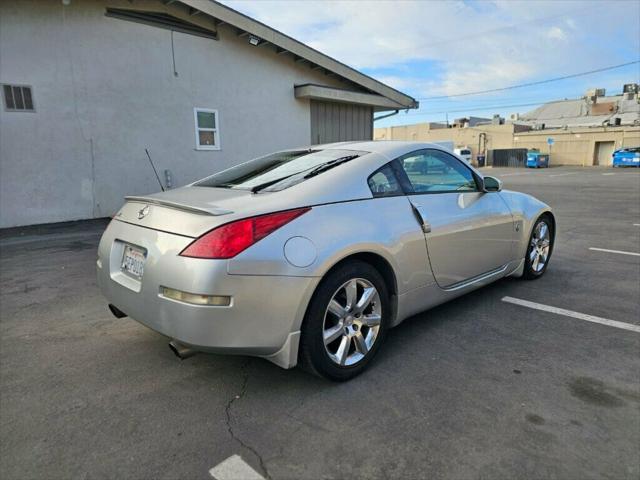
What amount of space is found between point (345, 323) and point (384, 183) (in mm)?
1030

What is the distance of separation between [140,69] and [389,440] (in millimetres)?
9405

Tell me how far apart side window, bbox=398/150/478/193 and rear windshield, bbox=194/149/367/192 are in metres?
0.45

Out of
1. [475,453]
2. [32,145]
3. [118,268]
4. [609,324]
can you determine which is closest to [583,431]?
[475,453]

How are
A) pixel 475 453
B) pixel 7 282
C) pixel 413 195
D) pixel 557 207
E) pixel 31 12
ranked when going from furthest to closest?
pixel 557 207 < pixel 31 12 < pixel 7 282 < pixel 413 195 < pixel 475 453

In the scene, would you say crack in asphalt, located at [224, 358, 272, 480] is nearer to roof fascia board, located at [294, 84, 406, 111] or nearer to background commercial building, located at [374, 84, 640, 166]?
roof fascia board, located at [294, 84, 406, 111]

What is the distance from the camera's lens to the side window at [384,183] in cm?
288

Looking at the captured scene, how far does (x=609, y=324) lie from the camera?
3.49 meters

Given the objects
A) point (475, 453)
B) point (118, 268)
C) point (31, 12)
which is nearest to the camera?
point (475, 453)

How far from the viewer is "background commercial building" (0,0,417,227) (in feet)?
26.0

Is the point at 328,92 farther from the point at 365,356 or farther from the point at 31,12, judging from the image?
the point at 365,356

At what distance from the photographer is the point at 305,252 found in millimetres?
2330

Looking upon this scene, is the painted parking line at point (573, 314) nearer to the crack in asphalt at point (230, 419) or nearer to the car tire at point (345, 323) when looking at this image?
the car tire at point (345, 323)

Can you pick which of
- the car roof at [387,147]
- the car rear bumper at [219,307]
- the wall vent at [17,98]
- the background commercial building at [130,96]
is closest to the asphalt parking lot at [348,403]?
the car rear bumper at [219,307]

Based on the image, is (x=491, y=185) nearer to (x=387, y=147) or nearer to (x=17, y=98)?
(x=387, y=147)
